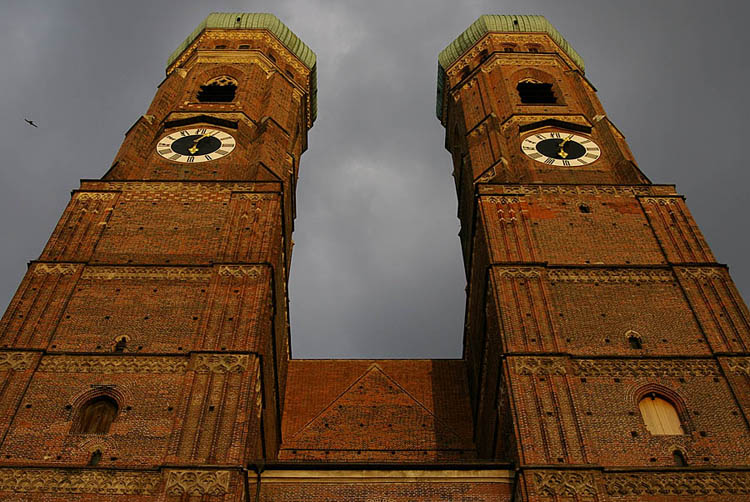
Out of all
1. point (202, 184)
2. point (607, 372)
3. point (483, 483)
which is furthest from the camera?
point (202, 184)

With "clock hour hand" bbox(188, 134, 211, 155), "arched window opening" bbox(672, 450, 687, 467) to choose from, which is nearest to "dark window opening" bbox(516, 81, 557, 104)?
"clock hour hand" bbox(188, 134, 211, 155)

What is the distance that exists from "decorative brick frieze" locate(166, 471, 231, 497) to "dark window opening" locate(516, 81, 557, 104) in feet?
63.8

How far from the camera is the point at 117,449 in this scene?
17.3 m

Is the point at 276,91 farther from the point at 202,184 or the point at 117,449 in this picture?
the point at 117,449

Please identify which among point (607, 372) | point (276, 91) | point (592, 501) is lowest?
point (592, 501)

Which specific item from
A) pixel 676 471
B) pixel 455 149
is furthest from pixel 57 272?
pixel 455 149

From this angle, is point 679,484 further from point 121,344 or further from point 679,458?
point 121,344

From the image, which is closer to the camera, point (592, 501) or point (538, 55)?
point (592, 501)

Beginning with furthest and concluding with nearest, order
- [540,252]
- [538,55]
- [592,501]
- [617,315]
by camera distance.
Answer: [538,55] → [540,252] → [617,315] → [592,501]

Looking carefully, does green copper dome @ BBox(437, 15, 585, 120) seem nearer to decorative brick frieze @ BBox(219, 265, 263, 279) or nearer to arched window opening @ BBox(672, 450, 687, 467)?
decorative brick frieze @ BBox(219, 265, 263, 279)

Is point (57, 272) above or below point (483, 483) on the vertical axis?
above

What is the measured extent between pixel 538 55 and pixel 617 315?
15.8 metres

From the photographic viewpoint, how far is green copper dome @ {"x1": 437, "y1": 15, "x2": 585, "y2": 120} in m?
36.8

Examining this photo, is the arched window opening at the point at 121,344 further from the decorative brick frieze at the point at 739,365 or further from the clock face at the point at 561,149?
the clock face at the point at 561,149
